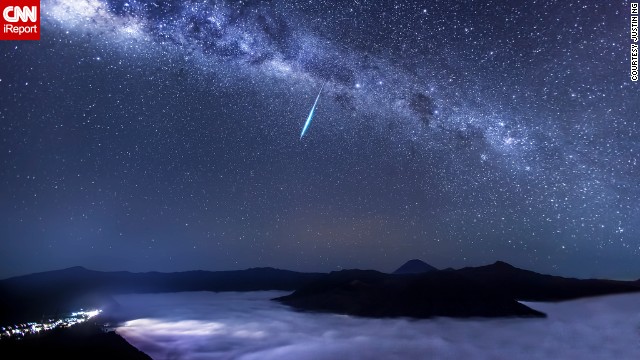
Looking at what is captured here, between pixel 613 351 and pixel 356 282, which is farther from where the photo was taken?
pixel 356 282

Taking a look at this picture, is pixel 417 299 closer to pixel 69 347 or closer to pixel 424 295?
pixel 424 295

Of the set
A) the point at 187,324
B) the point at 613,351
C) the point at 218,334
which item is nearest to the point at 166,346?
the point at 218,334

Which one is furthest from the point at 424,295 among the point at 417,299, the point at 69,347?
the point at 69,347

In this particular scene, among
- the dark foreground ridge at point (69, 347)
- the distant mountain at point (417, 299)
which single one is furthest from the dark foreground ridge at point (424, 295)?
the dark foreground ridge at point (69, 347)

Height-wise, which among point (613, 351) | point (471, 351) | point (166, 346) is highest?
point (166, 346)

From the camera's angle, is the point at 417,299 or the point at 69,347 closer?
the point at 69,347

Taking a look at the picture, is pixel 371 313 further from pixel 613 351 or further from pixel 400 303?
pixel 613 351
